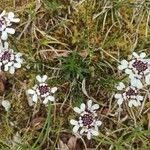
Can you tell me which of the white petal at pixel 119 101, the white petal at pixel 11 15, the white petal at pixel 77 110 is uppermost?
the white petal at pixel 11 15

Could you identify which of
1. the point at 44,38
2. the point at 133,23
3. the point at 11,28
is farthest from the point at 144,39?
the point at 11,28

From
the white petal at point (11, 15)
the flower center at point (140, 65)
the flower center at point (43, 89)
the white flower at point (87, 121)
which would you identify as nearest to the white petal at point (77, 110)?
the white flower at point (87, 121)

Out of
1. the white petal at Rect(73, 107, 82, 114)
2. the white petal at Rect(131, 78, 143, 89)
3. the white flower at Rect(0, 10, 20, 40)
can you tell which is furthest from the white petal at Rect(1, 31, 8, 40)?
the white petal at Rect(131, 78, 143, 89)

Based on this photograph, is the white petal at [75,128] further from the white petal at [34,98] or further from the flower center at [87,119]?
the white petal at [34,98]

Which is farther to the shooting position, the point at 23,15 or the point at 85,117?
the point at 23,15

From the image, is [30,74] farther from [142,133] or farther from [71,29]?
[142,133]
